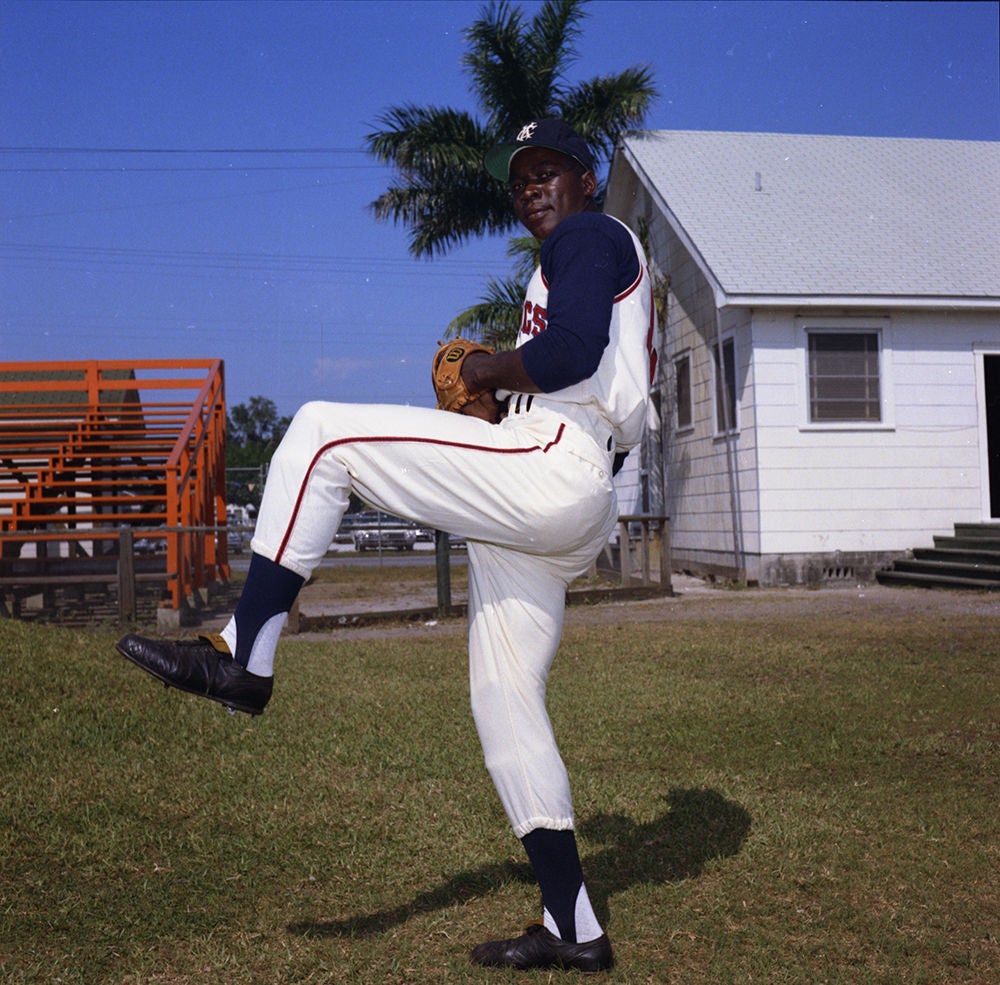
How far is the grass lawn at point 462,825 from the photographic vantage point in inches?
136

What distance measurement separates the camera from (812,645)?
940cm

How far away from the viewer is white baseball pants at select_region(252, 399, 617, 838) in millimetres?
2984

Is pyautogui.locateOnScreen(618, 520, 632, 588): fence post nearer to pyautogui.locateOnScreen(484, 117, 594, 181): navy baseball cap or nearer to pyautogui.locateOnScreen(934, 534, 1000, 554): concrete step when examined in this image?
pyautogui.locateOnScreen(934, 534, 1000, 554): concrete step

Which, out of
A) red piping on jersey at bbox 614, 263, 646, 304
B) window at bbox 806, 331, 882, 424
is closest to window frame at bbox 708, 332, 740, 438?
window at bbox 806, 331, 882, 424

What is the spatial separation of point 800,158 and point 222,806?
17503 mm

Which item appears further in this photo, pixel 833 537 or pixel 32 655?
pixel 833 537

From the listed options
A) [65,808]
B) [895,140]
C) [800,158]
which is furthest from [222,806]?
[895,140]

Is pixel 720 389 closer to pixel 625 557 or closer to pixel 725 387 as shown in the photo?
pixel 725 387

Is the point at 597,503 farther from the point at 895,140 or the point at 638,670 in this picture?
the point at 895,140

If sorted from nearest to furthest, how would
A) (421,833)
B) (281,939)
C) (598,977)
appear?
(598,977), (281,939), (421,833)

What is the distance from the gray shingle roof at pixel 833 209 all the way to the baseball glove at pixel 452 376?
12.4 metres

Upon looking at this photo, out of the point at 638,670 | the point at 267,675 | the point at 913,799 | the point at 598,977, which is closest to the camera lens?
the point at 267,675

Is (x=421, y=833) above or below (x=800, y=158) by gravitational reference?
below

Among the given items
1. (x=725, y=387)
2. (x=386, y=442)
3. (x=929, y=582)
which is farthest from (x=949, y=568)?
(x=386, y=442)
